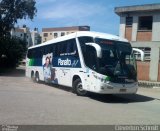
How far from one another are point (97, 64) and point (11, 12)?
25005 mm

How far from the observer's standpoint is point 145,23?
1267 inches

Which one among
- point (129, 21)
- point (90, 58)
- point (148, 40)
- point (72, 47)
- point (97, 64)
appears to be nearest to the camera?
point (97, 64)

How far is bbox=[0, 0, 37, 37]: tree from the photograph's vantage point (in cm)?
3766

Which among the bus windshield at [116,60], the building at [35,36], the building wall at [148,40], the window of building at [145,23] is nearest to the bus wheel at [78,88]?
the bus windshield at [116,60]

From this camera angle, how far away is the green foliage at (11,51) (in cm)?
3913

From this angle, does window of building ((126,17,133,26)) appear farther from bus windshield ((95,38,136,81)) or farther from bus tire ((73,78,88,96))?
bus tire ((73,78,88,96))

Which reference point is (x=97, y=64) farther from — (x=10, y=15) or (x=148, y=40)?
(x=10, y=15)

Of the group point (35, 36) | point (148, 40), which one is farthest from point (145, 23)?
point (35, 36)

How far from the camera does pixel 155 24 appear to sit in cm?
3103

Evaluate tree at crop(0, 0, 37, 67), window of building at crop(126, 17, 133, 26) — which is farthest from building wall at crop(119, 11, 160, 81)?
tree at crop(0, 0, 37, 67)

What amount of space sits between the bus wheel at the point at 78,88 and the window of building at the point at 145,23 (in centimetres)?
1623

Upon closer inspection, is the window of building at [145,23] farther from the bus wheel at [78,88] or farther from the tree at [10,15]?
the bus wheel at [78,88]

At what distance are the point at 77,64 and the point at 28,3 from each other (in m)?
23.5

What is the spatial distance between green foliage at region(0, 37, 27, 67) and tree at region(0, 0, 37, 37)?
1356 millimetres
